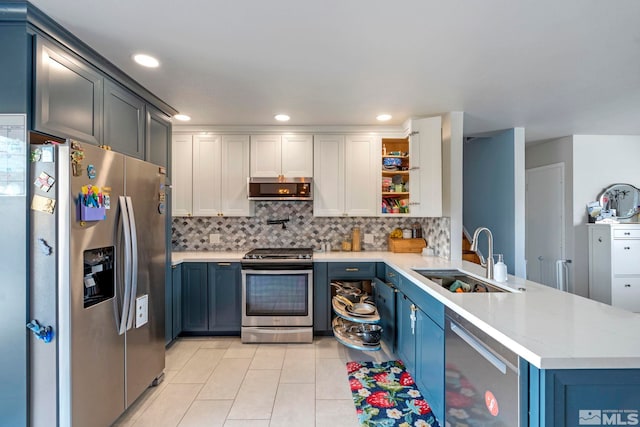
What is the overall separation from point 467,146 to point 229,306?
389 cm

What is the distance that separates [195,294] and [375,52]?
9.45ft

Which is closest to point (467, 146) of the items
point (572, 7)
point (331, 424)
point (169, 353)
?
point (572, 7)

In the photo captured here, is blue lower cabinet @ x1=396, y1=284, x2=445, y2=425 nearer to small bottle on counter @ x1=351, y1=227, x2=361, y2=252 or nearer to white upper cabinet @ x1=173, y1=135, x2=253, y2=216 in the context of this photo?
small bottle on counter @ x1=351, y1=227, x2=361, y2=252

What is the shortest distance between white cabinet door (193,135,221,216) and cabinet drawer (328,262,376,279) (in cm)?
155

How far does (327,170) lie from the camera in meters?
3.53

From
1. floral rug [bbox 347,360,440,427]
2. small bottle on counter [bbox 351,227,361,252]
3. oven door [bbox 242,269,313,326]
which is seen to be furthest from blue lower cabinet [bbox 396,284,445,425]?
small bottle on counter [bbox 351,227,361,252]

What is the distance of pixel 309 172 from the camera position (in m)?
3.52

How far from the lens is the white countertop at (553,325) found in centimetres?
99

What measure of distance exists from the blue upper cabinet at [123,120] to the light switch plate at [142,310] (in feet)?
3.52

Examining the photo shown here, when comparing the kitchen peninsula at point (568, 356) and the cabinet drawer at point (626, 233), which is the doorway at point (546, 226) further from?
the kitchen peninsula at point (568, 356)

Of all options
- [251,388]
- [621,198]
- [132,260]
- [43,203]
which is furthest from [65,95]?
[621,198]

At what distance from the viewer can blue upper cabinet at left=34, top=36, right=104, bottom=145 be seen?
4.97ft

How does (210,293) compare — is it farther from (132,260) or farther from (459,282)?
(459,282)

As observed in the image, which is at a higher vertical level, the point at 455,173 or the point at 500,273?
Result: the point at 455,173
